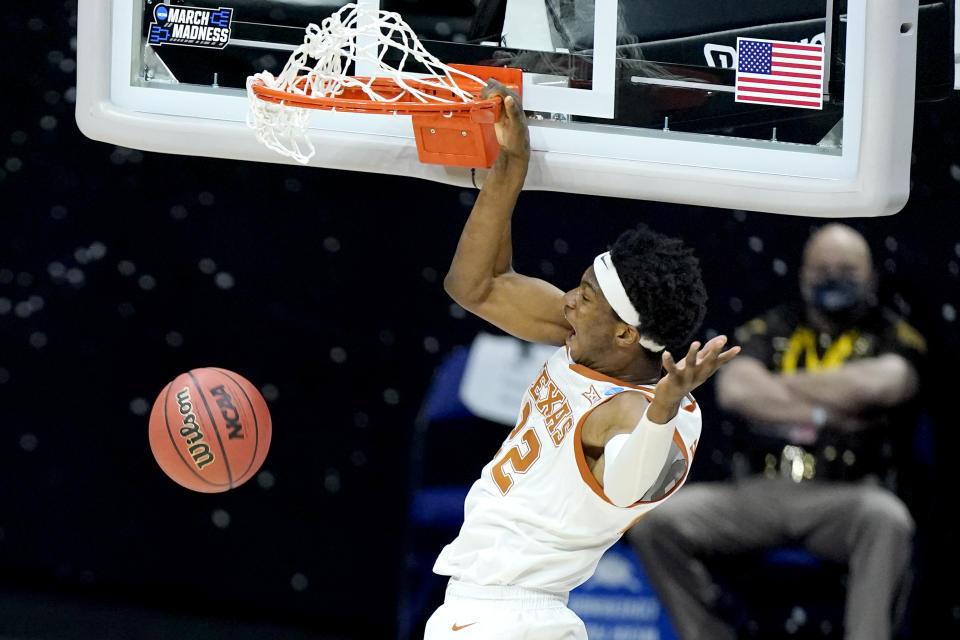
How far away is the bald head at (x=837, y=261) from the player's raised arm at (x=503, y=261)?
76.8 inches

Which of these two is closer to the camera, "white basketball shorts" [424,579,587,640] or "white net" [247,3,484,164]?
"white basketball shorts" [424,579,587,640]

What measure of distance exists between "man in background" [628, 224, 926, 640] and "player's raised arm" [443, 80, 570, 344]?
1.83 meters

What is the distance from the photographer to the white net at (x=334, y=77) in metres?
2.84

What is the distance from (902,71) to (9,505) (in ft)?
13.1

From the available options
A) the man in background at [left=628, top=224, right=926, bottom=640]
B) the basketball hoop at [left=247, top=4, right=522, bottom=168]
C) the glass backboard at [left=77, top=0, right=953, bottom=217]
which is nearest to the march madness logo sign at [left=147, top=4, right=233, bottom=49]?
the glass backboard at [left=77, top=0, right=953, bottom=217]

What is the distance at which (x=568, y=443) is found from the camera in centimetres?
267

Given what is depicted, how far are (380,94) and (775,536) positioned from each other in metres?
2.49

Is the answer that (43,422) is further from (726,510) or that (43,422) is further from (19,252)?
(726,510)

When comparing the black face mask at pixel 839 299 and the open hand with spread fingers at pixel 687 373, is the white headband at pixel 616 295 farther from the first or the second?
the black face mask at pixel 839 299

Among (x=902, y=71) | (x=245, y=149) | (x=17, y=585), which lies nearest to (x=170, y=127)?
(x=245, y=149)

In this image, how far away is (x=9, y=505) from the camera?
527 centimetres

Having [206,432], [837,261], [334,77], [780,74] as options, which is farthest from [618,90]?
[837,261]

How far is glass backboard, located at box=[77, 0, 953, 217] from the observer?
293 cm

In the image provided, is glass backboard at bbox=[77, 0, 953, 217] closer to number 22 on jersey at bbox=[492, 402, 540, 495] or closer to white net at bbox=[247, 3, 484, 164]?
white net at bbox=[247, 3, 484, 164]
